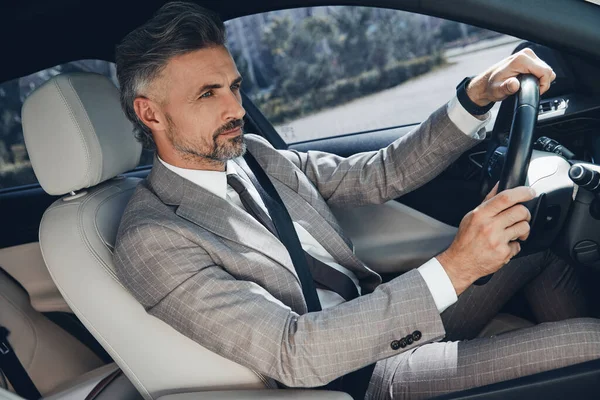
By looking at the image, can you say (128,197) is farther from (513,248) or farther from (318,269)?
(513,248)

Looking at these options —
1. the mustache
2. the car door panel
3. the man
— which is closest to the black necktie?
the man

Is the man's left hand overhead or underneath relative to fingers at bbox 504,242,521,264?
overhead

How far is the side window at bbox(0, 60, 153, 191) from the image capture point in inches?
75.0

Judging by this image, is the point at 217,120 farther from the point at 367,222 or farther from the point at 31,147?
the point at 367,222

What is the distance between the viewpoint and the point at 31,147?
152cm

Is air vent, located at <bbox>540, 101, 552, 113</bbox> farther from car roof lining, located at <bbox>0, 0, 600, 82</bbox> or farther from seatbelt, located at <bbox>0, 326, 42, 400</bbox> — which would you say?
seatbelt, located at <bbox>0, 326, 42, 400</bbox>

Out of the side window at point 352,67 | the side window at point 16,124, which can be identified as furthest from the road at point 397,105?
the side window at point 16,124

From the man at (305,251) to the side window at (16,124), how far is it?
1.14 ft

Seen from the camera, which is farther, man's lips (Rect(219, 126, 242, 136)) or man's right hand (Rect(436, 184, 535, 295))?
man's lips (Rect(219, 126, 242, 136))

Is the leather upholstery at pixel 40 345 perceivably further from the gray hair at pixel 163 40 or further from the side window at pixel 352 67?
the side window at pixel 352 67

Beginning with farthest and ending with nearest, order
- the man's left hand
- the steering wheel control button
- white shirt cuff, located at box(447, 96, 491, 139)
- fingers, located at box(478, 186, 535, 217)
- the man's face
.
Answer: white shirt cuff, located at box(447, 96, 491, 139) < the man's face < the man's left hand < the steering wheel control button < fingers, located at box(478, 186, 535, 217)

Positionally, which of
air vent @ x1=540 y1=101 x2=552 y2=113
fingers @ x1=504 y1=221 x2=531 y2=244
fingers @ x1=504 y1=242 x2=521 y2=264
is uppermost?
fingers @ x1=504 y1=221 x2=531 y2=244

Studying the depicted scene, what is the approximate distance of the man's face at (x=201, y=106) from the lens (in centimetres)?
155

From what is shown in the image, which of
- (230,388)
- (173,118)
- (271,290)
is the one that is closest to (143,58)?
(173,118)
